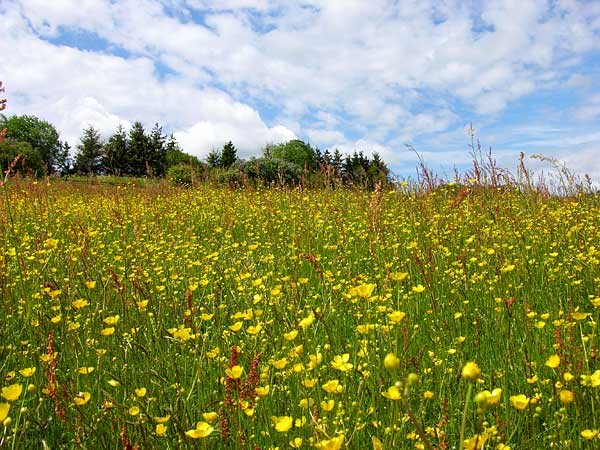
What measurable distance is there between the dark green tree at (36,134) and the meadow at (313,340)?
169ft

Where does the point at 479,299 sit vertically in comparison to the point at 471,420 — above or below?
above

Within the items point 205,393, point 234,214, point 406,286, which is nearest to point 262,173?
point 234,214

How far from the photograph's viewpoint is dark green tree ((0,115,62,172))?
167 ft

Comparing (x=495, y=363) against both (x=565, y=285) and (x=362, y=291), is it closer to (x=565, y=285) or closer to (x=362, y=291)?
(x=362, y=291)

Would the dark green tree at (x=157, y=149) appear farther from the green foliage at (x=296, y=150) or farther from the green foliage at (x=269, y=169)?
the green foliage at (x=269, y=169)

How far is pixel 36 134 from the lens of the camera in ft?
173

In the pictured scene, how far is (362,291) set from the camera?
5.12ft

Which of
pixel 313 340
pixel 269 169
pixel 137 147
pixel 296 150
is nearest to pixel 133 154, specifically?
pixel 137 147

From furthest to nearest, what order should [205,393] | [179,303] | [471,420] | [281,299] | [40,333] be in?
[179,303]
[281,299]
[40,333]
[205,393]
[471,420]

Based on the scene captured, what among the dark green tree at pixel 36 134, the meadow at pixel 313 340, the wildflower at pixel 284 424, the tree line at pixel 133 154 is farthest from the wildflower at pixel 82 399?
the dark green tree at pixel 36 134

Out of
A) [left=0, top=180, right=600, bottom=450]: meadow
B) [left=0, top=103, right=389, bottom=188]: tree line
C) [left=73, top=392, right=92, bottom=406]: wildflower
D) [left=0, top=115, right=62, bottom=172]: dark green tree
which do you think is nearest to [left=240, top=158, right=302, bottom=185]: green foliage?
[left=0, top=103, right=389, bottom=188]: tree line

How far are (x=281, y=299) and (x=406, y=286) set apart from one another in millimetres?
937

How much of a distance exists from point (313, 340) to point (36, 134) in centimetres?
5922

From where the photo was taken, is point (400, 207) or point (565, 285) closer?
point (565, 285)
